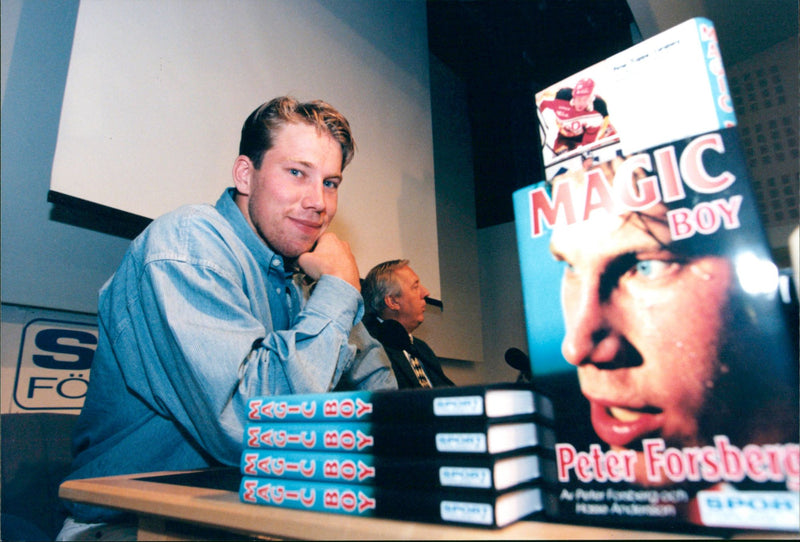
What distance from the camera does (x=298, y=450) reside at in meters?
0.42

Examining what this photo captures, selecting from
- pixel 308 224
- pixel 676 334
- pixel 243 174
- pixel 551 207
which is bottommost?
pixel 676 334

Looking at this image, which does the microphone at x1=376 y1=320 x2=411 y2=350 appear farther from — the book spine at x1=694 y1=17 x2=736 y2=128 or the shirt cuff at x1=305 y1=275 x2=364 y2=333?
the book spine at x1=694 y1=17 x2=736 y2=128

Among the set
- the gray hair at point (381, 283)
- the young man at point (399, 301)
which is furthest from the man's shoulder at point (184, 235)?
the gray hair at point (381, 283)

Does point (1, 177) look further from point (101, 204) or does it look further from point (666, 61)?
point (666, 61)

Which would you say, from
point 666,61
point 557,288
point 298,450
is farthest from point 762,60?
point 298,450

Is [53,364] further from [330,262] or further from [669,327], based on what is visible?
[669,327]

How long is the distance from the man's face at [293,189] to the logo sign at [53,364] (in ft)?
2.25

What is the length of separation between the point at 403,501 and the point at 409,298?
186cm

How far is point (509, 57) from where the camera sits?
334 centimetres

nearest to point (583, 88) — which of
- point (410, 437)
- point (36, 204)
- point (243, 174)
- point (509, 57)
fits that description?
point (410, 437)

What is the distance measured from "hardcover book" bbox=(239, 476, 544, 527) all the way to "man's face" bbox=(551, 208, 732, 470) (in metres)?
0.09

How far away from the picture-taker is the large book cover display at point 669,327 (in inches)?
11.5

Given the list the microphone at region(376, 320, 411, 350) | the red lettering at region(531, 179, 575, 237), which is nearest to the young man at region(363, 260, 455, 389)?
the microphone at region(376, 320, 411, 350)

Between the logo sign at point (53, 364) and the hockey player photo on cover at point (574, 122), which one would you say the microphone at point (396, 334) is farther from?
the hockey player photo on cover at point (574, 122)
